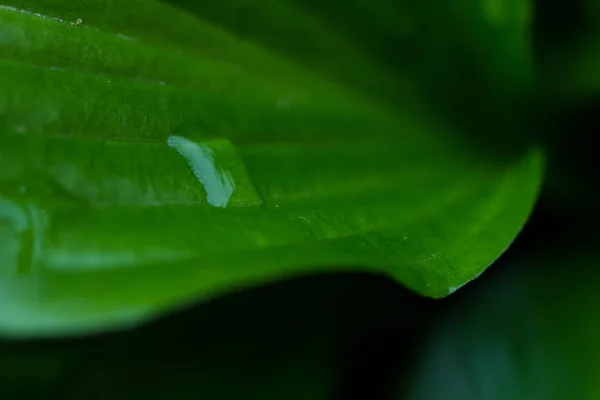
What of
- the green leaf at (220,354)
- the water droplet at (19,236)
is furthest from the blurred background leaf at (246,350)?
the water droplet at (19,236)

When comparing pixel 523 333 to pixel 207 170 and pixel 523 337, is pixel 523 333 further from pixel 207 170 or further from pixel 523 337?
pixel 207 170

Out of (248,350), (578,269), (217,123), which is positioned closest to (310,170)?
(217,123)

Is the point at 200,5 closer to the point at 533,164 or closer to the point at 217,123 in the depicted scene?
the point at 217,123

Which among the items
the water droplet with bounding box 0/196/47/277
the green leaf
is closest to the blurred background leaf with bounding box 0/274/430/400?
the green leaf

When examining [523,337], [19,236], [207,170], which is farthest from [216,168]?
[523,337]

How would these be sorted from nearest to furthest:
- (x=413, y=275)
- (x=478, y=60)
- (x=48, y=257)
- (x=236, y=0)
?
(x=48, y=257), (x=413, y=275), (x=236, y=0), (x=478, y=60)

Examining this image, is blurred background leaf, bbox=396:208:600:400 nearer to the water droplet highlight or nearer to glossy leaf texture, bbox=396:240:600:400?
glossy leaf texture, bbox=396:240:600:400

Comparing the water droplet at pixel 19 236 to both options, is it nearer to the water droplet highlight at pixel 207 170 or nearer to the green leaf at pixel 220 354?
the water droplet highlight at pixel 207 170
